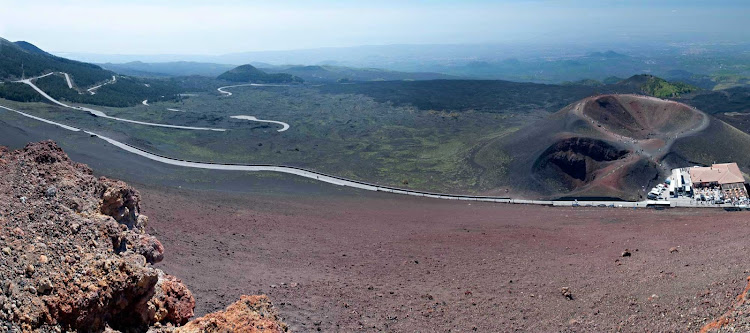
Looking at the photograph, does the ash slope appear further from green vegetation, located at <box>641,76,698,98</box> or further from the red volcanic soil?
green vegetation, located at <box>641,76,698,98</box>

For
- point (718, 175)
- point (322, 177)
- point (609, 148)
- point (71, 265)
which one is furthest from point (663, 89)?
point (71, 265)

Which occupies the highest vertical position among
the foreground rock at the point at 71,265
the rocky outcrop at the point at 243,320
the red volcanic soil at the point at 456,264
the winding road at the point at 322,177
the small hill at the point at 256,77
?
the small hill at the point at 256,77

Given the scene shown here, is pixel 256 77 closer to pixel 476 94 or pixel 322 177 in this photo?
pixel 476 94

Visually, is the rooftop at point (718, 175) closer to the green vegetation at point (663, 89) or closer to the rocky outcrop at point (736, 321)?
the rocky outcrop at point (736, 321)

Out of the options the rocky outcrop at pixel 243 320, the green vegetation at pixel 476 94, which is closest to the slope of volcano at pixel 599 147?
the green vegetation at pixel 476 94

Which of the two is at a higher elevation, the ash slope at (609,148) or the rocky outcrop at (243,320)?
the rocky outcrop at (243,320)

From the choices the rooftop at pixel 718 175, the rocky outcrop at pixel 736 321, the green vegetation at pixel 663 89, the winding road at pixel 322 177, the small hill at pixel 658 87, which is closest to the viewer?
the rocky outcrop at pixel 736 321

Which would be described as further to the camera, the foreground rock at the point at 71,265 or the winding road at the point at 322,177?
the winding road at the point at 322,177
